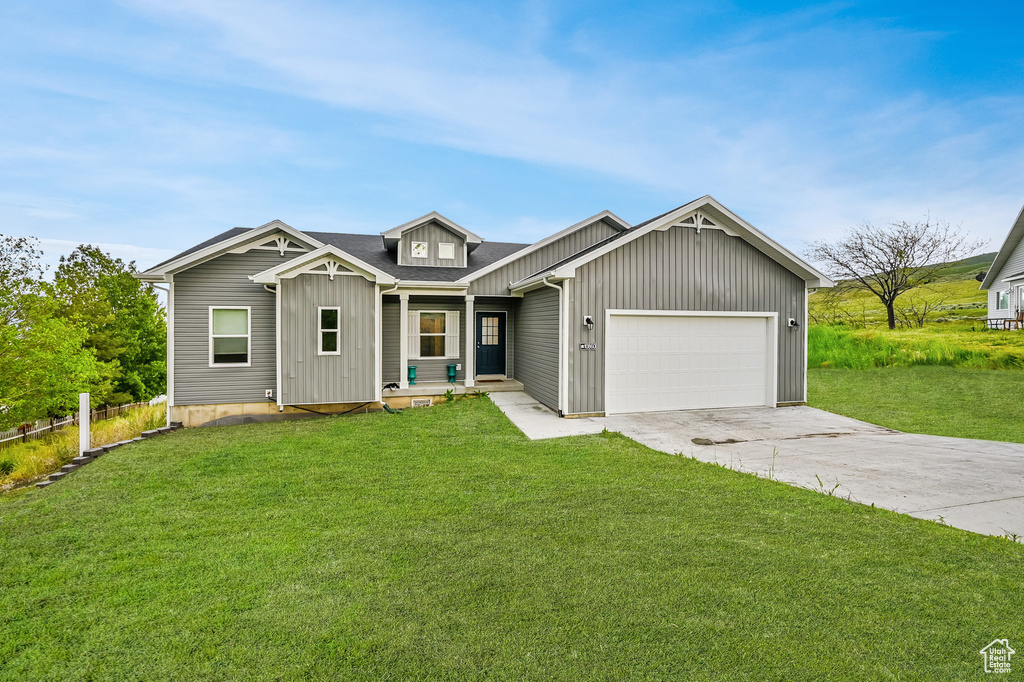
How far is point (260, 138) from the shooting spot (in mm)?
17141

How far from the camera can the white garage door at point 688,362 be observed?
10.5 meters

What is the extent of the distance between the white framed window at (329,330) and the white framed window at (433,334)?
9.85 feet

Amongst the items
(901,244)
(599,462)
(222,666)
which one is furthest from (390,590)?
(901,244)

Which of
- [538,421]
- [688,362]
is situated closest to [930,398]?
[688,362]

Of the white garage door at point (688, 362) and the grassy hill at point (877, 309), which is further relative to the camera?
the grassy hill at point (877, 309)

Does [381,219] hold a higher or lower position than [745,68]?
lower

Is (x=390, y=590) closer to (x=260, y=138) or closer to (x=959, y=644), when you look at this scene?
(x=959, y=644)

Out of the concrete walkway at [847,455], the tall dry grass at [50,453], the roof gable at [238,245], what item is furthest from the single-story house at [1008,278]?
the tall dry grass at [50,453]

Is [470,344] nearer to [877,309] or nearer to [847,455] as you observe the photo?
[847,455]

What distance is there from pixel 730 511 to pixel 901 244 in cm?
2968

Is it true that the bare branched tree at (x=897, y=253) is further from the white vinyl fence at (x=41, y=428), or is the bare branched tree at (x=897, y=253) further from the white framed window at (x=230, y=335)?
the white vinyl fence at (x=41, y=428)

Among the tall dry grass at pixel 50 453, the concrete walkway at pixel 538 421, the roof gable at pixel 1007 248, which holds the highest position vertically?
the roof gable at pixel 1007 248

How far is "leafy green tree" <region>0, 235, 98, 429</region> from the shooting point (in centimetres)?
1179

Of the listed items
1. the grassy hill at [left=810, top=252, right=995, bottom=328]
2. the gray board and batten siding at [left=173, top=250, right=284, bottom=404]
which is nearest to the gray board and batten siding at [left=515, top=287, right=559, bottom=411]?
the gray board and batten siding at [left=173, top=250, right=284, bottom=404]
